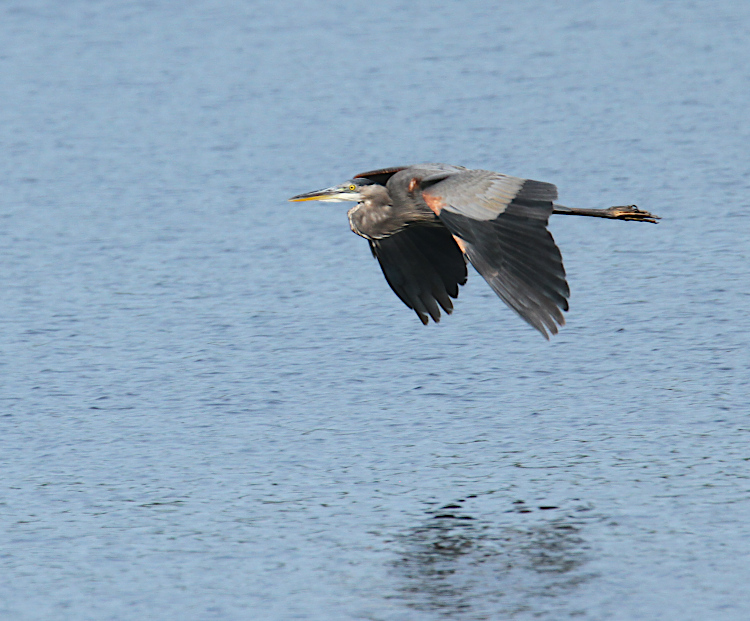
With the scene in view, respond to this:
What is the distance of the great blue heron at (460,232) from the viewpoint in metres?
8.59

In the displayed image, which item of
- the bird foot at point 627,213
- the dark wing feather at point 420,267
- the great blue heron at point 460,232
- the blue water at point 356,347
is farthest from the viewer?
the bird foot at point 627,213

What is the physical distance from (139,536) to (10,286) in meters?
5.39

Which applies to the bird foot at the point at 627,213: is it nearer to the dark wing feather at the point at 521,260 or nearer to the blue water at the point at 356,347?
the blue water at the point at 356,347

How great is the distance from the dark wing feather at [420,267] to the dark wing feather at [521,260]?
110cm

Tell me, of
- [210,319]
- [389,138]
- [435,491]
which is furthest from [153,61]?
[435,491]

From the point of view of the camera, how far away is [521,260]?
343 inches

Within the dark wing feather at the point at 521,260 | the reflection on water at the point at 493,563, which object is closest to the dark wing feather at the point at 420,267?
the dark wing feather at the point at 521,260

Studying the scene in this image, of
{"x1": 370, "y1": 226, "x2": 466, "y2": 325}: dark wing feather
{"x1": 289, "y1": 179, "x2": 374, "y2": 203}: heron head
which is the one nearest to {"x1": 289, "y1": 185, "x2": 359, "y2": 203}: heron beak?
{"x1": 289, "y1": 179, "x2": 374, "y2": 203}: heron head

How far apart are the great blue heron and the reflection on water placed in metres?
1.06

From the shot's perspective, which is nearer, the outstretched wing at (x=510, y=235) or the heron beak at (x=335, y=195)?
the outstretched wing at (x=510, y=235)

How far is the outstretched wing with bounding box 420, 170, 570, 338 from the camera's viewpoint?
8508 millimetres

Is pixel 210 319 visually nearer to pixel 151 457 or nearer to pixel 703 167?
pixel 151 457

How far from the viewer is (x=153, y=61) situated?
68.3 ft

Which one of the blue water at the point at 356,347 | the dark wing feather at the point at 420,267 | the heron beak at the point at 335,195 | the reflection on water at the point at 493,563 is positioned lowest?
the blue water at the point at 356,347
